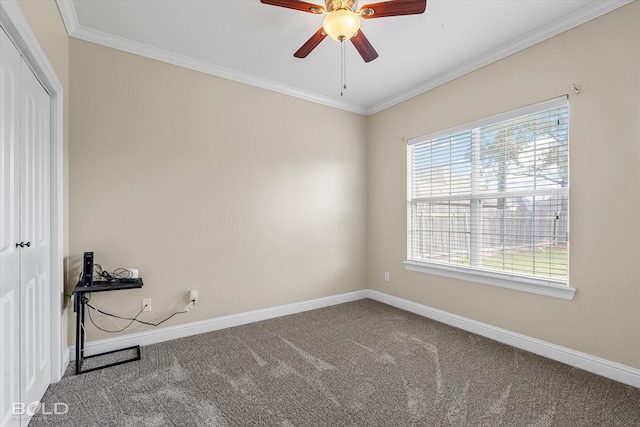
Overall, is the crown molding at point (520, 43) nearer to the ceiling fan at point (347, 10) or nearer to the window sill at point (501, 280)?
the ceiling fan at point (347, 10)

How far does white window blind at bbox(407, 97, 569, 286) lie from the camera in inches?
99.0

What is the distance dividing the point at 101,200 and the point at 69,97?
0.85 metres

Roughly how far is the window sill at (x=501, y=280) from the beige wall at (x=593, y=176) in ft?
0.20

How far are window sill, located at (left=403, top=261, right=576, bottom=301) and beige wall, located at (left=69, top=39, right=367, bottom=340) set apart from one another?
1.09 meters

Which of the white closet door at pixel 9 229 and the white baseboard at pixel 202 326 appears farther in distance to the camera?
the white baseboard at pixel 202 326

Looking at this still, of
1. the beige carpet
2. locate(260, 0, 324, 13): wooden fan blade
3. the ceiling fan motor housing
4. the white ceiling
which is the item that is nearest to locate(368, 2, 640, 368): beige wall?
the white ceiling

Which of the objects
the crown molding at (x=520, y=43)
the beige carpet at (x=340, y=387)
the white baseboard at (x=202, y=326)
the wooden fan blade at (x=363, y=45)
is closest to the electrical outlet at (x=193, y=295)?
the white baseboard at (x=202, y=326)

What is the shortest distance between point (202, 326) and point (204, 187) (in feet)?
4.55

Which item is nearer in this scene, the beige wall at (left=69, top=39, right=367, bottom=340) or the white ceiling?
the white ceiling

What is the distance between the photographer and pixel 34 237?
185 cm

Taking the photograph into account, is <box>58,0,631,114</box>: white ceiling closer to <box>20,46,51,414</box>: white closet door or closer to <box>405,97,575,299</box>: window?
<box>405,97,575,299</box>: window

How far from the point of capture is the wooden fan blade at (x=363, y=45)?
6.69ft

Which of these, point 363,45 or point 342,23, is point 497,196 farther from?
point 342,23

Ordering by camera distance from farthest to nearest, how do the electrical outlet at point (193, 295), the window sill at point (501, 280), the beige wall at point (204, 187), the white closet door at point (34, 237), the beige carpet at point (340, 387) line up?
1. the electrical outlet at point (193, 295)
2. the beige wall at point (204, 187)
3. the window sill at point (501, 280)
4. the beige carpet at point (340, 387)
5. the white closet door at point (34, 237)
